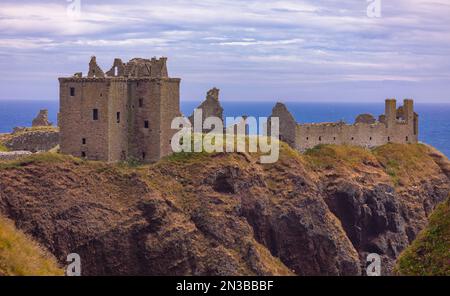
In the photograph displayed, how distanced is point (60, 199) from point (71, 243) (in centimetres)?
348

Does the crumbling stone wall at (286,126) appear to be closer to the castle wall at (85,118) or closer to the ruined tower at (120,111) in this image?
the ruined tower at (120,111)

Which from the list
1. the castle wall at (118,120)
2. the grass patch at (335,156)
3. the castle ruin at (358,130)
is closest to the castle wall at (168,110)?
the castle wall at (118,120)

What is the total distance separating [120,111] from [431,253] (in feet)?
111

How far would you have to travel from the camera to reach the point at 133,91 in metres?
81.1

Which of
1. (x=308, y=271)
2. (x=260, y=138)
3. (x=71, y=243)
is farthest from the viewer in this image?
(x=260, y=138)

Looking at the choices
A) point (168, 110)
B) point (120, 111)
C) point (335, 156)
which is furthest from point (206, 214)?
point (335, 156)

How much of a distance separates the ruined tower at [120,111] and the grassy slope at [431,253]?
29.1 meters

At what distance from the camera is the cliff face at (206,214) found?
239 feet

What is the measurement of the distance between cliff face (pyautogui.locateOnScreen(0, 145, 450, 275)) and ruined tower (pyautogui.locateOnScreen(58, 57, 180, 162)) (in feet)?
6.57

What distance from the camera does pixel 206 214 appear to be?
A: 76.1m

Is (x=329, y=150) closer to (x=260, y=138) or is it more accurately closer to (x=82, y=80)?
(x=260, y=138)

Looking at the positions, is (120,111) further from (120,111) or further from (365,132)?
(365,132)

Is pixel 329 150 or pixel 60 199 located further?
pixel 329 150
